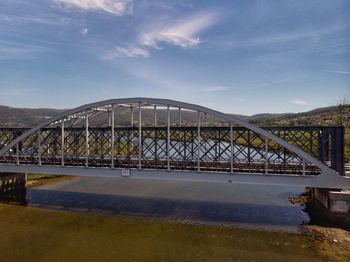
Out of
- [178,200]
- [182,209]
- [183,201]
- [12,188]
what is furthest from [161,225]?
[12,188]

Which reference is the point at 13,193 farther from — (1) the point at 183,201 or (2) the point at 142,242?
(2) the point at 142,242

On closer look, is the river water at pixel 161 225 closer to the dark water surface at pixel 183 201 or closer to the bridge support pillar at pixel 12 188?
the dark water surface at pixel 183 201

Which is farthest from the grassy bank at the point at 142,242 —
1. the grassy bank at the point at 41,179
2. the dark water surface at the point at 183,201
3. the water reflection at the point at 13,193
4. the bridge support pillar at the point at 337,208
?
the grassy bank at the point at 41,179

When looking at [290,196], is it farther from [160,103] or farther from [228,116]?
[160,103]

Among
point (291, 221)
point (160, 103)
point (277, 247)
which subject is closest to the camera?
point (277, 247)

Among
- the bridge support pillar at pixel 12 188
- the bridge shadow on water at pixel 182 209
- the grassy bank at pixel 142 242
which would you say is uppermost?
the bridge support pillar at pixel 12 188

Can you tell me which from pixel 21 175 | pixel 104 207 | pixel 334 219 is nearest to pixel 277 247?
pixel 334 219

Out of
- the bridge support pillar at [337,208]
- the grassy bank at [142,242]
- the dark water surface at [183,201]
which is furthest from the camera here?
the dark water surface at [183,201]

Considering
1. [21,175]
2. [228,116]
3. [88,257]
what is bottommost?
[88,257]
